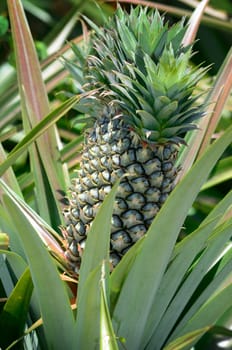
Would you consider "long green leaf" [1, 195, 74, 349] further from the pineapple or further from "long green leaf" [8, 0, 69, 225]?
"long green leaf" [8, 0, 69, 225]

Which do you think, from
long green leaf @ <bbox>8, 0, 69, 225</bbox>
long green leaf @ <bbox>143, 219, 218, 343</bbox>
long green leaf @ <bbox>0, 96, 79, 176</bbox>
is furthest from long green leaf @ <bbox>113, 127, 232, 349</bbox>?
long green leaf @ <bbox>8, 0, 69, 225</bbox>

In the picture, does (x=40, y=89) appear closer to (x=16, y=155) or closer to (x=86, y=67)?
(x=86, y=67)

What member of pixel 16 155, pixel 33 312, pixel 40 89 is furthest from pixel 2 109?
pixel 16 155

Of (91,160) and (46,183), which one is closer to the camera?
(91,160)

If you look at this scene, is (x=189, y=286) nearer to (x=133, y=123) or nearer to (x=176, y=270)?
(x=176, y=270)

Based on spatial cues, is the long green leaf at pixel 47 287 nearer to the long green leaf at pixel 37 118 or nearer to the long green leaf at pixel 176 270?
the long green leaf at pixel 176 270

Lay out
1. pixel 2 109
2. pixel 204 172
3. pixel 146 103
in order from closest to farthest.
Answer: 1. pixel 204 172
2. pixel 146 103
3. pixel 2 109
